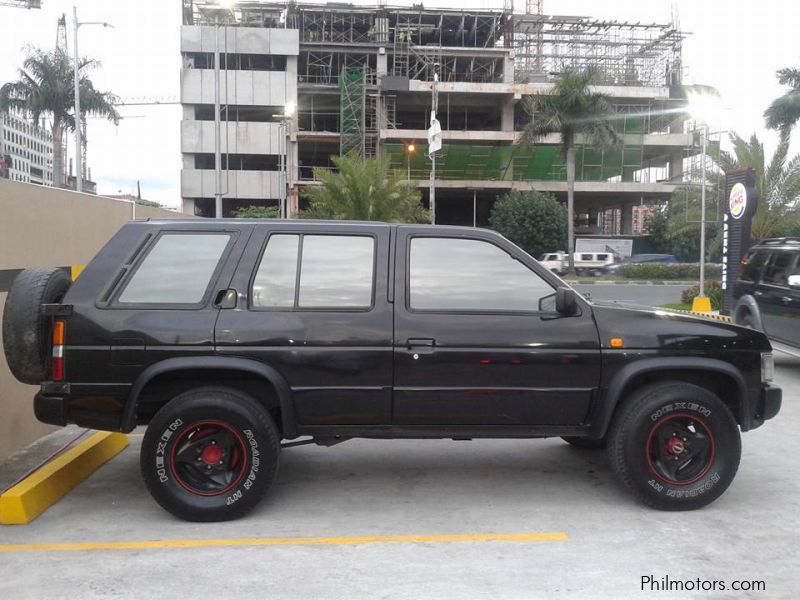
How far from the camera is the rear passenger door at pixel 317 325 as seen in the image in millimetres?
4578

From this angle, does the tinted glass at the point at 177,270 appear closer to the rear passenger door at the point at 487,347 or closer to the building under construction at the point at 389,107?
the rear passenger door at the point at 487,347

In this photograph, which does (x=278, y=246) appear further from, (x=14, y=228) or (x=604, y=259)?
(x=604, y=259)

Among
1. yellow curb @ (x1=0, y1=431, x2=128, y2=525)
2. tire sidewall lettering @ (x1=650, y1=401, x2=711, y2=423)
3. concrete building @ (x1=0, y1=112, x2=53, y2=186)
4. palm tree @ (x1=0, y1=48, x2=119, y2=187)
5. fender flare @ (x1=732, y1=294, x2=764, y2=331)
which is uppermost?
concrete building @ (x1=0, y1=112, x2=53, y2=186)

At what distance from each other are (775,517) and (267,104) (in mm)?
55882

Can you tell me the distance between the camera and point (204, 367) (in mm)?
4492

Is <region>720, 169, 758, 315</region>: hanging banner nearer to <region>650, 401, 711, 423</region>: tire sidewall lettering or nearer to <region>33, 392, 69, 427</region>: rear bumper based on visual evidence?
<region>650, 401, 711, 423</region>: tire sidewall lettering

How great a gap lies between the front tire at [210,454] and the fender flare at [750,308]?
313 inches

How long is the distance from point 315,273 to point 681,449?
268cm

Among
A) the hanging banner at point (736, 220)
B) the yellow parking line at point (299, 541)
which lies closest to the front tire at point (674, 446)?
the yellow parking line at point (299, 541)

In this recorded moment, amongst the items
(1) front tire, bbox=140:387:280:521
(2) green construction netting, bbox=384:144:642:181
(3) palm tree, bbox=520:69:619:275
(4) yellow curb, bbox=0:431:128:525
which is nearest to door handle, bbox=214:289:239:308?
(1) front tire, bbox=140:387:280:521

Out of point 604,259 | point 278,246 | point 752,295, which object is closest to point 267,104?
point 604,259

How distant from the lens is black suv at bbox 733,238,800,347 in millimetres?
9312

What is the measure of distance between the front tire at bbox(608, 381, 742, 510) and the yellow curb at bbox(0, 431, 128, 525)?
3.79 m

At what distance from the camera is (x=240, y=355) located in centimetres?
456
